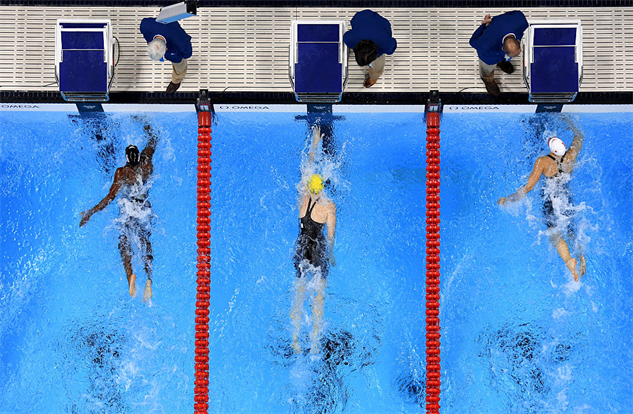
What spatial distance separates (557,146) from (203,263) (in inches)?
137

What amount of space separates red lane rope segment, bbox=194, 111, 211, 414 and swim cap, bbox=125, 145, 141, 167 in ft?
2.03

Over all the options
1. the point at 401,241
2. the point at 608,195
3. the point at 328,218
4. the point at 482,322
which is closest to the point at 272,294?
the point at 328,218

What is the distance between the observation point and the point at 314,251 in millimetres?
5504

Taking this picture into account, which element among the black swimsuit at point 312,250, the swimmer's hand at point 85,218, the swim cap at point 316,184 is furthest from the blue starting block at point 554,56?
the swimmer's hand at point 85,218

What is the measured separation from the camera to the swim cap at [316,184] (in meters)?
5.53

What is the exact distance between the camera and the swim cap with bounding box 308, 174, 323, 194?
553cm

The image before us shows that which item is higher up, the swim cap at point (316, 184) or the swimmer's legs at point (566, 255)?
the swim cap at point (316, 184)

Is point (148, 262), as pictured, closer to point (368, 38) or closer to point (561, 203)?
point (368, 38)

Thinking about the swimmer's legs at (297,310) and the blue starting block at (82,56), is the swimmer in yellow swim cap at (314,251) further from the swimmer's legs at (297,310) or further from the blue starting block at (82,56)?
the blue starting block at (82,56)

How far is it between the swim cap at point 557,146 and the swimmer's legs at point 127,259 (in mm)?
4151

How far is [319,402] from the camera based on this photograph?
17.8 feet

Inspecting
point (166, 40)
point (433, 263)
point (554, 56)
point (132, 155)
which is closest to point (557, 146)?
point (554, 56)

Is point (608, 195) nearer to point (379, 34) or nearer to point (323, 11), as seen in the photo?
point (379, 34)

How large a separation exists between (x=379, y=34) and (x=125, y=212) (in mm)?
2941
